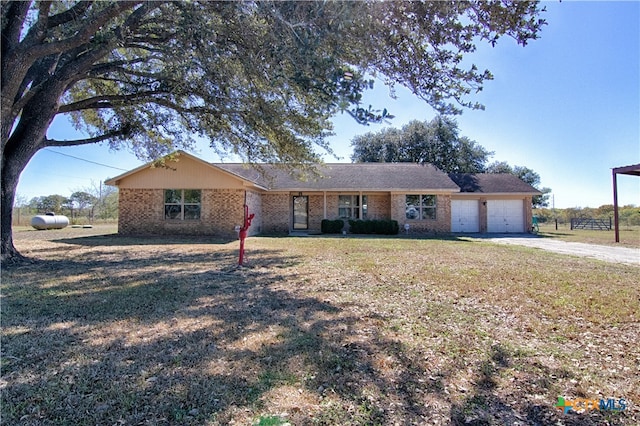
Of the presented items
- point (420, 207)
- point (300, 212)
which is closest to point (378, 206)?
point (420, 207)

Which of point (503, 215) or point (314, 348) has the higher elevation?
point (503, 215)

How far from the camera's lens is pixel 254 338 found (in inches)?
133

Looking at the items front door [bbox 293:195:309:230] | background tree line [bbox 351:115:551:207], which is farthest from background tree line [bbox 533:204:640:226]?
front door [bbox 293:195:309:230]

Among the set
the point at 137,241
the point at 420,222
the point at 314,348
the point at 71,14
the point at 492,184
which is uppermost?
the point at 71,14

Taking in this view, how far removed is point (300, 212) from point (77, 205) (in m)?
A: 28.4

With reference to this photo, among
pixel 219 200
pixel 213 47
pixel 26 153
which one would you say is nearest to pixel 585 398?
pixel 213 47

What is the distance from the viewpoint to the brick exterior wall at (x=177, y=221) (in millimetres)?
15031

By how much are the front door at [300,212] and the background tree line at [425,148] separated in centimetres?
1369

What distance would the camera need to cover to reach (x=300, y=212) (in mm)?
18844

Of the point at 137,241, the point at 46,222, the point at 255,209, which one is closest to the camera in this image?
the point at 137,241

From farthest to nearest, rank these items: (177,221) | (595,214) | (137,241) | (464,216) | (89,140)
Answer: (595,214), (464,216), (177,221), (137,241), (89,140)

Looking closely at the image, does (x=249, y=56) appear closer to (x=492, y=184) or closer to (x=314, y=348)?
(x=314, y=348)

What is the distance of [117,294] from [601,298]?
7.33 meters

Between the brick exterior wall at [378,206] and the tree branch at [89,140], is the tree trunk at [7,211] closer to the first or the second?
the tree branch at [89,140]
